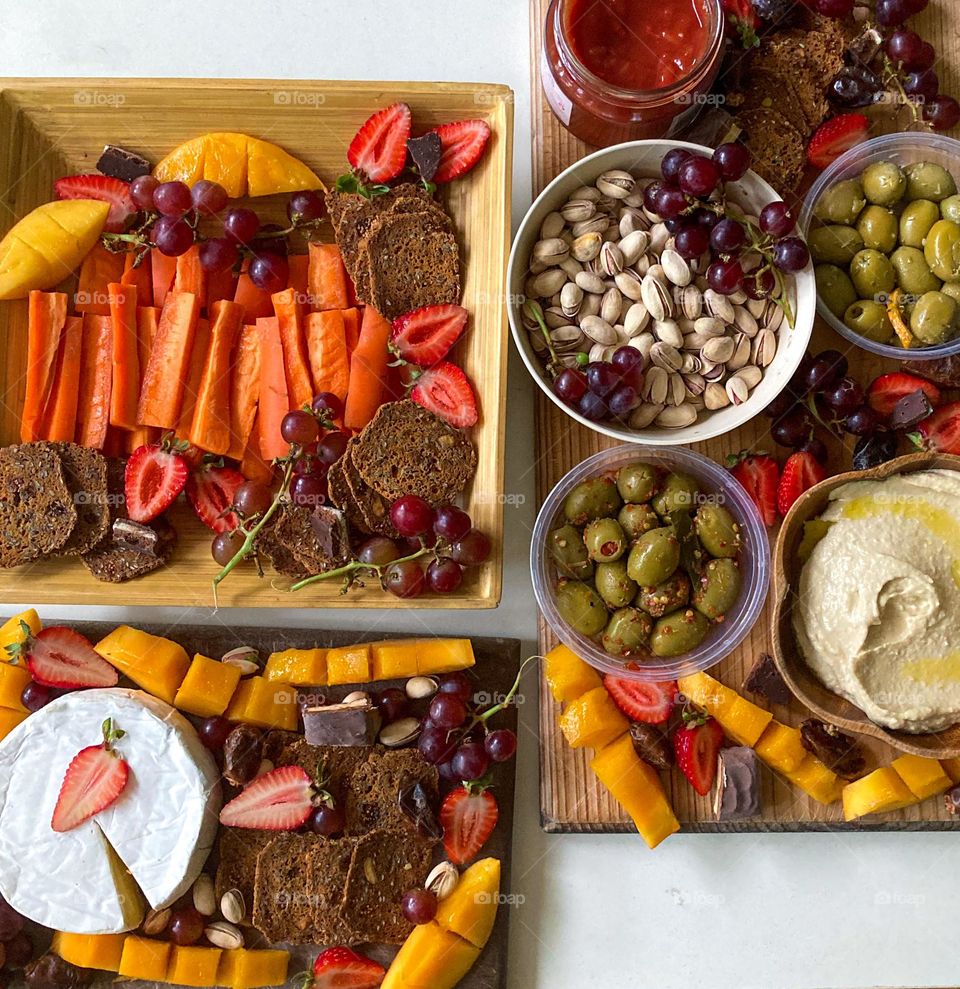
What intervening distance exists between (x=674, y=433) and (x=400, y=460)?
40 cm

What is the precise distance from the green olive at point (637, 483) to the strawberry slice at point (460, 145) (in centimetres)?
51

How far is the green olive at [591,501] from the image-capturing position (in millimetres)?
1338

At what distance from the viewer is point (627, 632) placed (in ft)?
4.34

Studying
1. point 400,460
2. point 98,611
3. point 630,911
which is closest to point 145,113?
point 400,460

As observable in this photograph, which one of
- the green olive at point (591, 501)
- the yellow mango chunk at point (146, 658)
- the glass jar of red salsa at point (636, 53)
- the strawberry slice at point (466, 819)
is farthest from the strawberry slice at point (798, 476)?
the yellow mango chunk at point (146, 658)

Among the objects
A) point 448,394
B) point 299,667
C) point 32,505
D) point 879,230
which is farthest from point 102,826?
point 879,230

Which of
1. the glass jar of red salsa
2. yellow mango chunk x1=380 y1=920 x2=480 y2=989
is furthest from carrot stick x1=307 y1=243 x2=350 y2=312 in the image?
yellow mango chunk x1=380 y1=920 x2=480 y2=989

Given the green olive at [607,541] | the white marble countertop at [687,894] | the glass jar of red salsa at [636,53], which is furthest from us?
the white marble countertop at [687,894]

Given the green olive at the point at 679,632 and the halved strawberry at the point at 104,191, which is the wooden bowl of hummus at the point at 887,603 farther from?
the halved strawberry at the point at 104,191

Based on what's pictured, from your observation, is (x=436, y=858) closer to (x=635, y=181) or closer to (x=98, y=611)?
(x=98, y=611)

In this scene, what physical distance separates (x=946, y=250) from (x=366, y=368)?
88cm

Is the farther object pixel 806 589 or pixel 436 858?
Answer: pixel 436 858

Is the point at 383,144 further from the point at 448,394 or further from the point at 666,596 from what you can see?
the point at 666,596

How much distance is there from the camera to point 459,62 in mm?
1518
